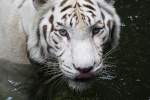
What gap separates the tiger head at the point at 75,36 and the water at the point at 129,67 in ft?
1.38

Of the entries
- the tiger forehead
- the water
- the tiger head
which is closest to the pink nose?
the tiger head

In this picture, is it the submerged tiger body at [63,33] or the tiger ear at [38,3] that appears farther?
the tiger ear at [38,3]

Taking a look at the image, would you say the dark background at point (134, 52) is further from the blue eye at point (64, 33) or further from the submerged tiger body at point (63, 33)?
the blue eye at point (64, 33)

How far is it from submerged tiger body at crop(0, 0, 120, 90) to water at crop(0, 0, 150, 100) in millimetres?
343

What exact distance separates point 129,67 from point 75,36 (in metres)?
1.24

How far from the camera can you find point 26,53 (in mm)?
3426

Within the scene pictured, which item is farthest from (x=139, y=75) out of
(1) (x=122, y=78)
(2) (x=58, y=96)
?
(2) (x=58, y=96)

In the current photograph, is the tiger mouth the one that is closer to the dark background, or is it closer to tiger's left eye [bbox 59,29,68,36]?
tiger's left eye [bbox 59,29,68,36]

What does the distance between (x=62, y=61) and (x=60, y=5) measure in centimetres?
35

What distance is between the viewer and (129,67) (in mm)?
4117

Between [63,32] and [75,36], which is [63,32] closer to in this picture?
[63,32]

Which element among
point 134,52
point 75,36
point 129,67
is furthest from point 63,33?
point 134,52

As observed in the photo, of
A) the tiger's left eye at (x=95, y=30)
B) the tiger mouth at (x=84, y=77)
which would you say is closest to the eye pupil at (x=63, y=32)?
the tiger's left eye at (x=95, y=30)

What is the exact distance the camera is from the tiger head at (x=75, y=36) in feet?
9.56
